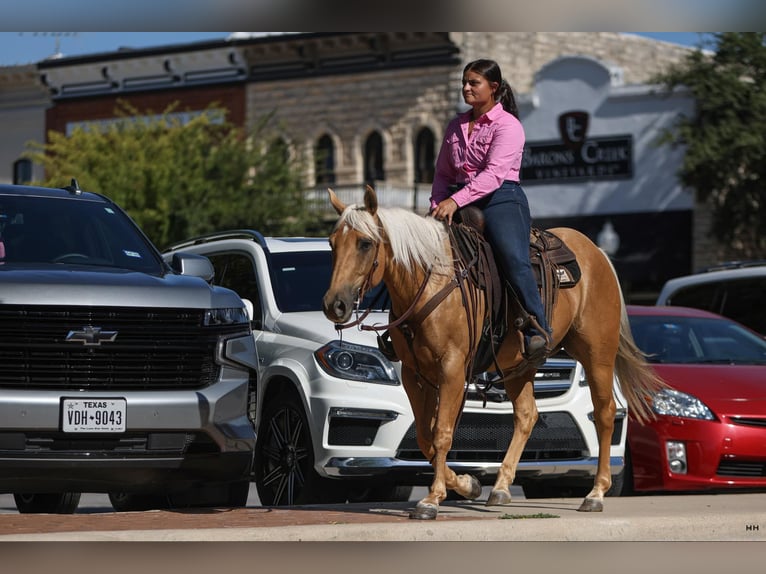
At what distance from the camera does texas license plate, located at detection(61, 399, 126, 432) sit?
838 cm

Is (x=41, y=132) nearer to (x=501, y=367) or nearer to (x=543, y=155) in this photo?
(x=543, y=155)

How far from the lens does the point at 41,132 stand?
5200cm

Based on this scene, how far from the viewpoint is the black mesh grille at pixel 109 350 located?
8.36 m

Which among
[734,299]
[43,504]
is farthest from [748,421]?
Result: [43,504]

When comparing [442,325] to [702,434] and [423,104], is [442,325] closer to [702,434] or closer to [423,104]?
[702,434]

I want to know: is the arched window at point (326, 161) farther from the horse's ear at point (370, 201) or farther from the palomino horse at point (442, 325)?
the horse's ear at point (370, 201)

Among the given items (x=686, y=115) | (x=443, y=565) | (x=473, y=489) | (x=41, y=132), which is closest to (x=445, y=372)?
(x=473, y=489)

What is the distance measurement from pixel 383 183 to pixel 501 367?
35489mm

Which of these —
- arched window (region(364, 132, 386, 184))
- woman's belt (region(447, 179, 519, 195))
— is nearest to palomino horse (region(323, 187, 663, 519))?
woman's belt (region(447, 179, 519, 195))

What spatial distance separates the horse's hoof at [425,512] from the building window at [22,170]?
44697 mm

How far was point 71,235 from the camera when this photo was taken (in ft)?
32.7

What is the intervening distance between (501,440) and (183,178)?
28.8m

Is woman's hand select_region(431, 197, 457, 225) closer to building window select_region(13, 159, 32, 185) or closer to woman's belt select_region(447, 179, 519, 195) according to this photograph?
woman's belt select_region(447, 179, 519, 195)

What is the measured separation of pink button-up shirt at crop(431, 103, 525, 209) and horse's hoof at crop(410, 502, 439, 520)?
1.83m
